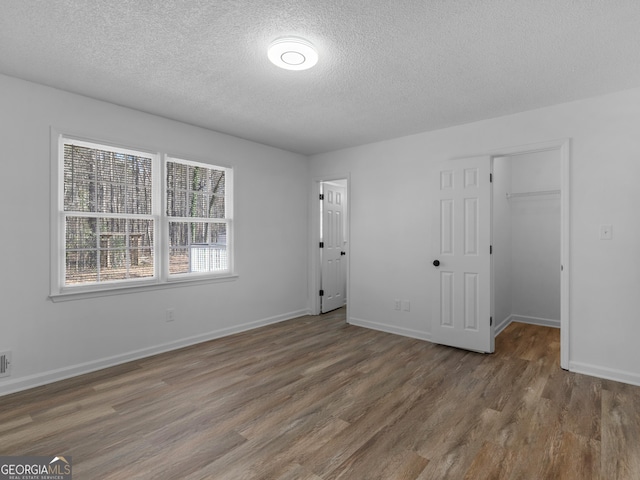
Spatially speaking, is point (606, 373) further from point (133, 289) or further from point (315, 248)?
point (133, 289)

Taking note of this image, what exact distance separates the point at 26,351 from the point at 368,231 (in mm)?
3876

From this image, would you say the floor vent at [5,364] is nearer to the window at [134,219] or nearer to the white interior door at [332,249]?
the window at [134,219]

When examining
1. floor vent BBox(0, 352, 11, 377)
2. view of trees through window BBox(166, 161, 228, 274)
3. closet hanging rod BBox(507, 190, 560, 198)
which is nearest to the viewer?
floor vent BBox(0, 352, 11, 377)

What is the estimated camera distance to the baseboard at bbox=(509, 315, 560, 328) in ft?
15.5

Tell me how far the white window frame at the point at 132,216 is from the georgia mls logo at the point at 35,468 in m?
1.45

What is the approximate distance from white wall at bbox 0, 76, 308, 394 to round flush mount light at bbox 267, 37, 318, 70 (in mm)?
1978

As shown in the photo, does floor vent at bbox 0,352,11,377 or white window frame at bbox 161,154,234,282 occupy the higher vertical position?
white window frame at bbox 161,154,234,282

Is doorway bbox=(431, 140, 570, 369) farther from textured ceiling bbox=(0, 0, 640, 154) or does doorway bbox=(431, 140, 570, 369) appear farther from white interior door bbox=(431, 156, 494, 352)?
textured ceiling bbox=(0, 0, 640, 154)

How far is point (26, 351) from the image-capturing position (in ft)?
9.29

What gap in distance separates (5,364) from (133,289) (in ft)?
3.61

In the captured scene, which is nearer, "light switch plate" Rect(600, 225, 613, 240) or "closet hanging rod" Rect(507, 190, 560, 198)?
"light switch plate" Rect(600, 225, 613, 240)

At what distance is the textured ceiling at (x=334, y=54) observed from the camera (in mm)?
1938

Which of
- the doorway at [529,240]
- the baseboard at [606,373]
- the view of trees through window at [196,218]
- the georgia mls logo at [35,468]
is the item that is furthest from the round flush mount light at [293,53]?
the baseboard at [606,373]

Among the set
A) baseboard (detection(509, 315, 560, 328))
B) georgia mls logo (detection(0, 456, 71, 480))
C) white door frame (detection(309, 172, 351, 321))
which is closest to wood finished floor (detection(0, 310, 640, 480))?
georgia mls logo (detection(0, 456, 71, 480))
